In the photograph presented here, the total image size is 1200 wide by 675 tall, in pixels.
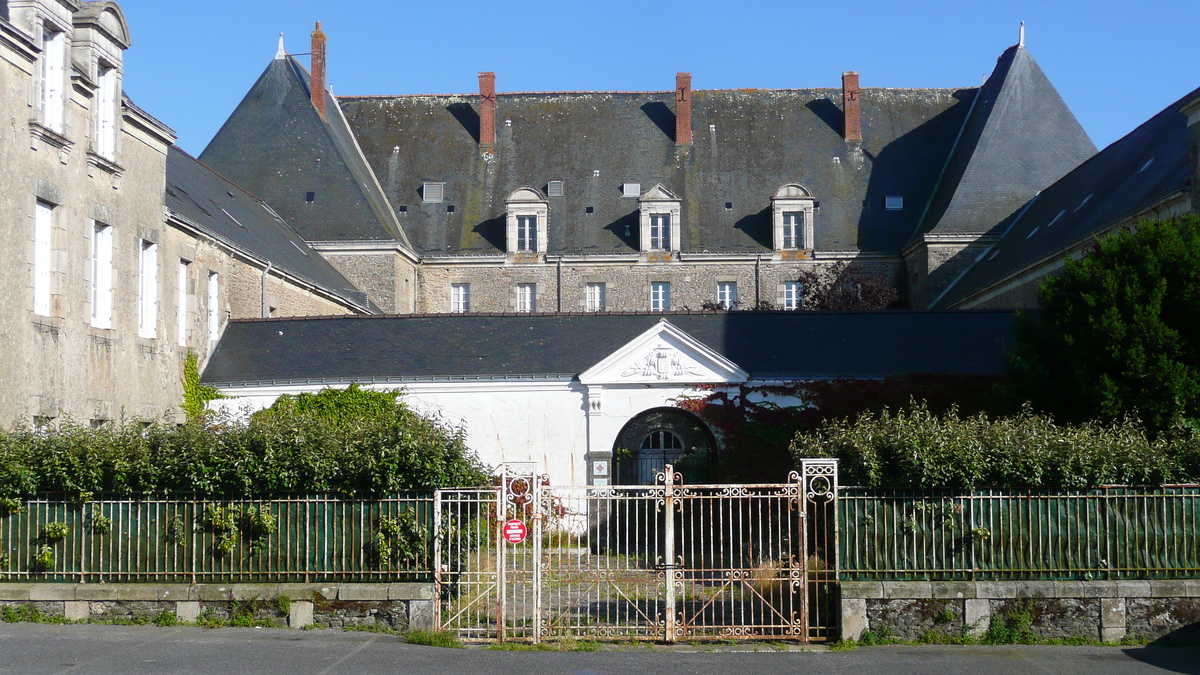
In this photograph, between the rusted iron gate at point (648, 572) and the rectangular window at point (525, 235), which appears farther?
the rectangular window at point (525, 235)

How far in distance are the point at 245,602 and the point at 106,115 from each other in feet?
29.8

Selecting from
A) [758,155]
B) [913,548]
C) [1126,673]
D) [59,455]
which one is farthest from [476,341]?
[758,155]

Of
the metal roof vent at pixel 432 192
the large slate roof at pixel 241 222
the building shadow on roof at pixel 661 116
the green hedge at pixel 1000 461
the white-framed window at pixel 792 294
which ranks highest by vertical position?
the building shadow on roof at pixel 661 116

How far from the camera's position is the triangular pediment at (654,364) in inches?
771

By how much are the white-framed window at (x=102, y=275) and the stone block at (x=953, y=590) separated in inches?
492

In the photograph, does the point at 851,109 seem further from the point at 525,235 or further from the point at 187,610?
the point at 187,610

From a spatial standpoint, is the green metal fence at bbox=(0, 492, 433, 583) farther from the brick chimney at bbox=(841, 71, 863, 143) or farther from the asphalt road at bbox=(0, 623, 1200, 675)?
the brick chimney at bbox=(841, 71, 863, 143)

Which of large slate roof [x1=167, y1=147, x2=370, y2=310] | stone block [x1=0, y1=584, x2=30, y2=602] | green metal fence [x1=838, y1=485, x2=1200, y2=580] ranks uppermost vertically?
large slate roof [x1=167, y1=147, x2=370, y2=310]

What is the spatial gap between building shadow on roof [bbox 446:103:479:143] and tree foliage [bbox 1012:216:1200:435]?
24.4 metres

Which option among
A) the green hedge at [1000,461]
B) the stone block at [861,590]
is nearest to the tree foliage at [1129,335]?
the green hedge at [1000,461]

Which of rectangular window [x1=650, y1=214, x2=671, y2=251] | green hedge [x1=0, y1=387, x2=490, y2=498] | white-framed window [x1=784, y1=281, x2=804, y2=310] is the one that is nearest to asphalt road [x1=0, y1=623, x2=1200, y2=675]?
green hedge [x1=0, y1=387, x2=490, y2=498]

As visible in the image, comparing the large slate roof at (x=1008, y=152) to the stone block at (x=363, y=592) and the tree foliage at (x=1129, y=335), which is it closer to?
the tree foliage at (x=1129, y=335)

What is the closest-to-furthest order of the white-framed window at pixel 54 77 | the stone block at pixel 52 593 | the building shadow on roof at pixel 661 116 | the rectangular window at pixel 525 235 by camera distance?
1. the stone block at pixel 52 593
2. the white-framed window at pixel 54 77
3. the rectangular window at pixel 525 235
4. the building shadow on roof at pixel 661 116

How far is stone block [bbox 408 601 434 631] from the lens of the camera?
11.0 metres
